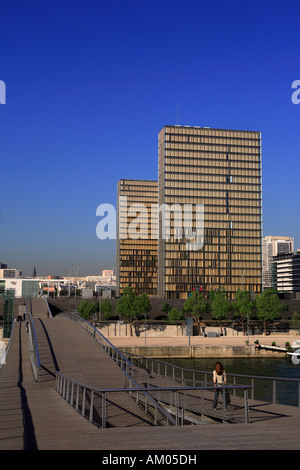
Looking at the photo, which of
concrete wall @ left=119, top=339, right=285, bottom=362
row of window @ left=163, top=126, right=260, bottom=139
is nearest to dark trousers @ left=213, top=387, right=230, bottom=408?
concrete wall @ left=119, top=339, right=285, bottom=362

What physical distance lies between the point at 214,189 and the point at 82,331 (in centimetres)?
10792

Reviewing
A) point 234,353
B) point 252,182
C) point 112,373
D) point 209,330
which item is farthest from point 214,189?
point 112,373

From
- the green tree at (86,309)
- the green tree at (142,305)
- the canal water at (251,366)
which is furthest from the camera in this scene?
the green tree at (86,309)

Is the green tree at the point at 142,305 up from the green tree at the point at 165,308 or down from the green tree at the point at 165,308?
up

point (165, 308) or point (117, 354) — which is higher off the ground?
point (117, 354)

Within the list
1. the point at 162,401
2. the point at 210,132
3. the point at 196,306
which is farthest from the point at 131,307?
the point at 162,401

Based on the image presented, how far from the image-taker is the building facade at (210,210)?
480ft

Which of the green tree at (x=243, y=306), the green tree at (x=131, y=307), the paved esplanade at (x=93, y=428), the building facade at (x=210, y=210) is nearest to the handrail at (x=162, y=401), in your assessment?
the paved esplanade at (x=93, y=428)

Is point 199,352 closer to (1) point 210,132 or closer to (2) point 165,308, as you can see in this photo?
(2) point 165,308

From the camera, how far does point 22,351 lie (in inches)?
1604

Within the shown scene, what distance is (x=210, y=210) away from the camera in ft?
486

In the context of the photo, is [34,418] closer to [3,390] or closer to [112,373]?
[3,390]

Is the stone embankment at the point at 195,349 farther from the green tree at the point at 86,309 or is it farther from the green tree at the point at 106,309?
the green tree at the point at 86,309

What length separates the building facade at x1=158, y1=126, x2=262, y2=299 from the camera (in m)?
146
